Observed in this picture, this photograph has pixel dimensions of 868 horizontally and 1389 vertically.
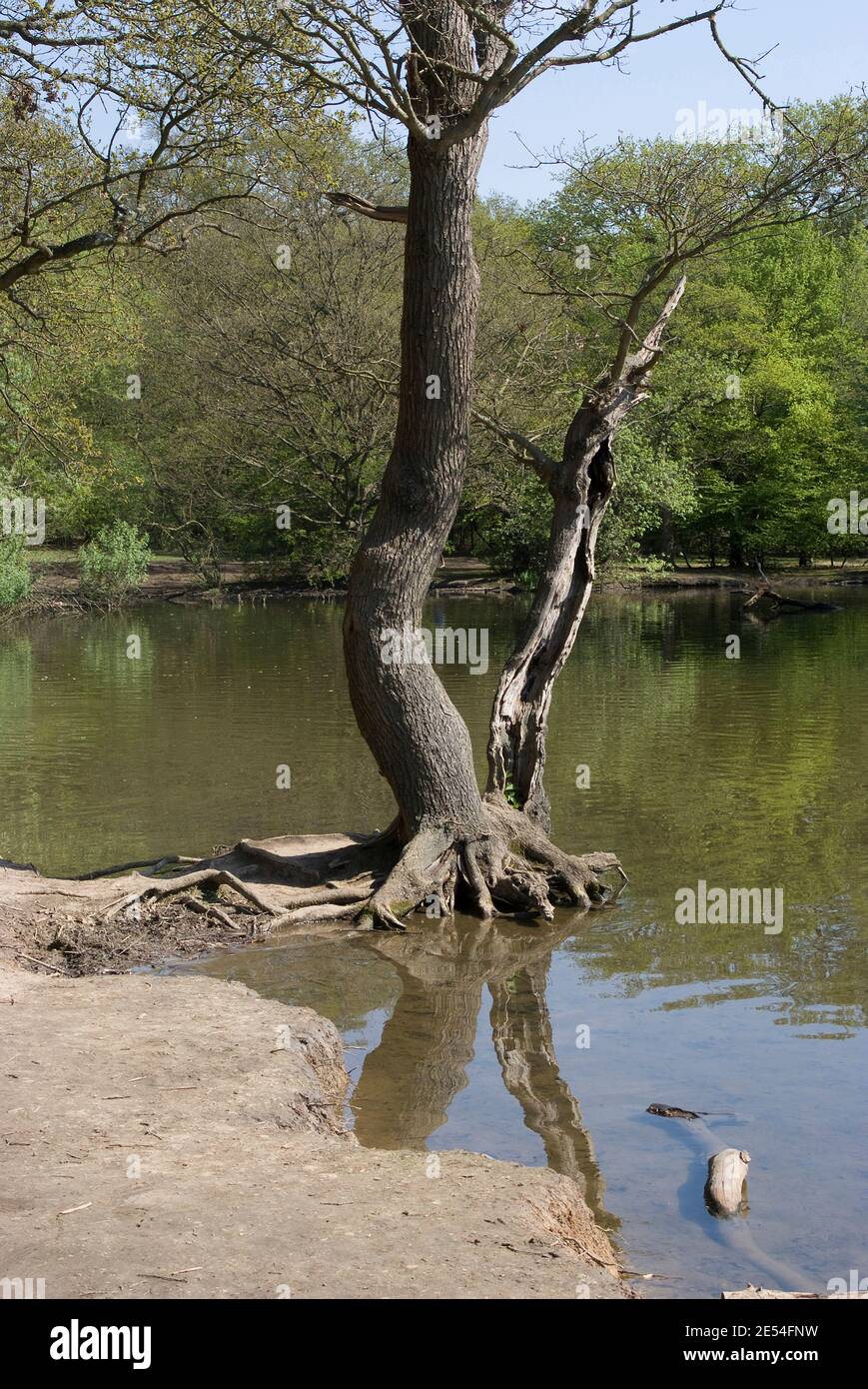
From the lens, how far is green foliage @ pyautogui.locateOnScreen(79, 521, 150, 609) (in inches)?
1759

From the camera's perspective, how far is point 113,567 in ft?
147

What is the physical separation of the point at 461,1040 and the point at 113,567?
124 ft

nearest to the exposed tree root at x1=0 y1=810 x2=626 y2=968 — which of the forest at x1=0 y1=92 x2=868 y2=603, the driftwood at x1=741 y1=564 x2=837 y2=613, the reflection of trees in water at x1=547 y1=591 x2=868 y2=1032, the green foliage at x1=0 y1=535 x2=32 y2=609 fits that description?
the reflection of trees in water at x1=547 y1=591 x2=868 y2=1032

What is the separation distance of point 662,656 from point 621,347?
17.3 meters

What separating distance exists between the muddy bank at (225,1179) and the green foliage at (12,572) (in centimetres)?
2990

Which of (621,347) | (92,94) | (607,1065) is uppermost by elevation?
(92,94)

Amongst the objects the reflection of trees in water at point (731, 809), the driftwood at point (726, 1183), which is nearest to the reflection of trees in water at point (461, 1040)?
the driftwood at point (726, 1183)

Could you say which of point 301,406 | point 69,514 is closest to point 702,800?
point 301,406

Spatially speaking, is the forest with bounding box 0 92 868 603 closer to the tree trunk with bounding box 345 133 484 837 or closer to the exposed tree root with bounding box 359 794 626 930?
the tree trunk with bounding box 345 133 484 837

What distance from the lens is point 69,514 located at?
51.6 meters

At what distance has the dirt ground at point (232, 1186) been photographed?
16.3 feet

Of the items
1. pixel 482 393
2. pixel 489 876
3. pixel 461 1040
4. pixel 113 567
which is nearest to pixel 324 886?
pixel 489 876

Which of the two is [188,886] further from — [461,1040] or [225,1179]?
[225,1179]
